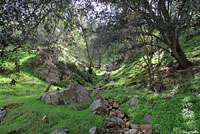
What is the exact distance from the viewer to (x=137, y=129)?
581cm

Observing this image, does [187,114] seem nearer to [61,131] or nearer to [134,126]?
[134,126]

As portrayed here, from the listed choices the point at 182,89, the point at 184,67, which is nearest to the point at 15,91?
the point at 182,89

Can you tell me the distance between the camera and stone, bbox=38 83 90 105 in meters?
8.95

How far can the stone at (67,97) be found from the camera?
8948 mm

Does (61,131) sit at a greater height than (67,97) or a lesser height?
lesser

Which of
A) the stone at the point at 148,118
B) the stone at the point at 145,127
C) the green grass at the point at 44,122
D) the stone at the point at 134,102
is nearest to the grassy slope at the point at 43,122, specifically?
the green grass at the point at 44,122

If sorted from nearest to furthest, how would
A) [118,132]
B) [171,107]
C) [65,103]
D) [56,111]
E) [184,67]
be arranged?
[118,132] → [171,107] → [56,111] → [65,103] → [184,67]


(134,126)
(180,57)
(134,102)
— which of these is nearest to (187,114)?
(134,126)

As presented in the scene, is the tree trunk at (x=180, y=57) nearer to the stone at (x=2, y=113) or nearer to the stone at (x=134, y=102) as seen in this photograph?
the stone at (x=134, y=102)

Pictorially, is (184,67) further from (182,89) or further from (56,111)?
(56,111)

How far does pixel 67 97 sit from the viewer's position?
9312 mm

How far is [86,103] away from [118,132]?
4.18 m

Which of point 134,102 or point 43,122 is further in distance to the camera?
point 134,102

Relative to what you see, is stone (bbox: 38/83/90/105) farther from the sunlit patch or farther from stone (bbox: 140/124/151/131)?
the sunlit patch
